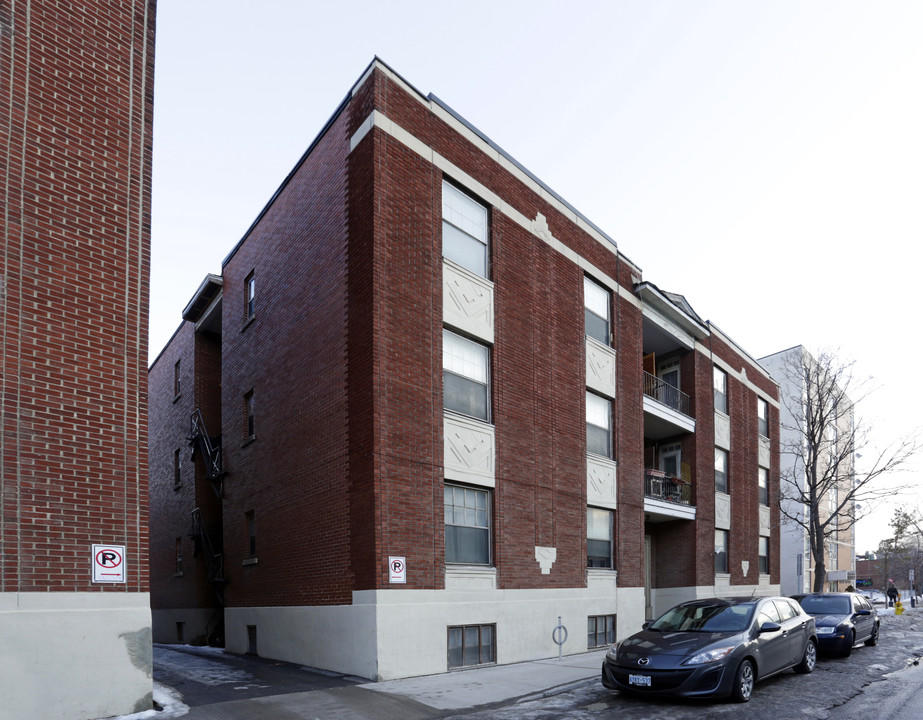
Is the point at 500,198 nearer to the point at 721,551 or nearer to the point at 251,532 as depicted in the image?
the point at 251,532

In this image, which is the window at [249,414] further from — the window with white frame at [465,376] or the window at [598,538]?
the window at [598,538]

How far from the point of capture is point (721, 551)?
88.7 ft

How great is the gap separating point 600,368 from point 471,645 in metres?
8.11

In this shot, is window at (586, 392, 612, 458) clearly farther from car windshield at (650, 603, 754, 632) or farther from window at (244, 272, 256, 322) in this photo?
window at (244, 272, 256, 322)

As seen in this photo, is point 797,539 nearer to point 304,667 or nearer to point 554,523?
point 554,523

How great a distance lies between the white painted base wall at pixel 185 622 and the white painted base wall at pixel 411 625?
3.78 m

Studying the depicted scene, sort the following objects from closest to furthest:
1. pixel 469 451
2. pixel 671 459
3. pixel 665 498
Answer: pixel 469 451 < pixel 665 498 < pixel 671 459

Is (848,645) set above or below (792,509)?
above

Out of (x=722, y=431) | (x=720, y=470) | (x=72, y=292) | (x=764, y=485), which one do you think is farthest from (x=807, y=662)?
(x=764, y=485)

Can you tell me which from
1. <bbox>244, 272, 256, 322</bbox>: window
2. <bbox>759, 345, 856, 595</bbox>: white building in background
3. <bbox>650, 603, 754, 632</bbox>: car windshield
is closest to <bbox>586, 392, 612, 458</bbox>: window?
<bbox>650, 603, 754, 632</bbox>: car windshield

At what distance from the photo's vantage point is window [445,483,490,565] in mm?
14430

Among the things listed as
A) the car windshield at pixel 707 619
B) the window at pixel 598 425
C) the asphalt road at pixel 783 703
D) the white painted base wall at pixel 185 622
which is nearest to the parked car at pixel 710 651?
the car windshield at pixel 707 619

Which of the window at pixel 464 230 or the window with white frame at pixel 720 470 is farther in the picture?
the window with white frame at pixel 720 470

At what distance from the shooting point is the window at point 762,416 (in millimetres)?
32228
